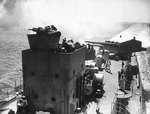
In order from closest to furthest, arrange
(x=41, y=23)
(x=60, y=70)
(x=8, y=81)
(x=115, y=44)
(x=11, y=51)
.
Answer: (x=60, y=70) → (x=8, y=81) → (x=115, y=44) → (x=11, y=51) → (x=41, y=23)

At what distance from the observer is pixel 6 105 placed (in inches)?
794

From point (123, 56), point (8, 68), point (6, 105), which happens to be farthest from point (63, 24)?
point (6, 105)

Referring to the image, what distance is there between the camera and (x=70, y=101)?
1622cm

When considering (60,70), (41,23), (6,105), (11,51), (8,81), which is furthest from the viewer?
(41,23)

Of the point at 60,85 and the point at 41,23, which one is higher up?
the point at 41,23

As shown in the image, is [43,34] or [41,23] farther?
[41,23]

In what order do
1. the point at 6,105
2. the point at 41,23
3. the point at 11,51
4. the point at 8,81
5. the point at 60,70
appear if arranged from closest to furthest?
the point at 60,70
the point at 6,105
the point at 8,81
the point at 11,51
the point at 41,23

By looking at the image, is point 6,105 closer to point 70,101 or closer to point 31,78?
point 31,78

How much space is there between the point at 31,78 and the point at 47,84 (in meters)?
Result: 1.30

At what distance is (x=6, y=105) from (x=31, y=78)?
5627mm

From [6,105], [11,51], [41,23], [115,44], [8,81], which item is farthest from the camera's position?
[41,23]

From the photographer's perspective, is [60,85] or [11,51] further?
[11,51]

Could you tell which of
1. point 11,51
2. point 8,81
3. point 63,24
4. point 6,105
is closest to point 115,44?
point 8,81

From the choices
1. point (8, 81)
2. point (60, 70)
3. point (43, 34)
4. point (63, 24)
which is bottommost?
point (8, 81)
